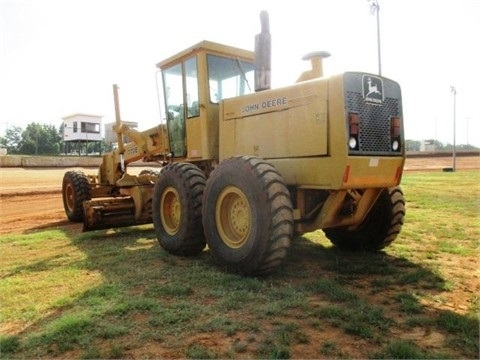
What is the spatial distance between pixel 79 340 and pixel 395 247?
4904 mm

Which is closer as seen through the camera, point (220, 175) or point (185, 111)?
point (220, 175)

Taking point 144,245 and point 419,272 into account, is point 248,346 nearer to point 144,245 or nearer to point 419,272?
point 419,272

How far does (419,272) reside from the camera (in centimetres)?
493

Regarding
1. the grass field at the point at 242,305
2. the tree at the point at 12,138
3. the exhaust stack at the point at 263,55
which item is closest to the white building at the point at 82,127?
the tree at the point at 12,138

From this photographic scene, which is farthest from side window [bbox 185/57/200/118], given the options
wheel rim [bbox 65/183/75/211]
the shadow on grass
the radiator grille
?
wheel rim [bbox 65/183/75/211]

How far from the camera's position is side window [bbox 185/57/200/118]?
6723 mm

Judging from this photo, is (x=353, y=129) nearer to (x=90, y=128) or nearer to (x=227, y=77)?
(x=227, y=77)

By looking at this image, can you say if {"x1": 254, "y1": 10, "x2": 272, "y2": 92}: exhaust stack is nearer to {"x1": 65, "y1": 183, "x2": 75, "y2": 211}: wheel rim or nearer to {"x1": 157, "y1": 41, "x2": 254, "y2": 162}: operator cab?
{"x1": 157, "y1": 41, "x2": 254, "y2": 162}: operator cab

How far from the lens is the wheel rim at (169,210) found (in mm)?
6414

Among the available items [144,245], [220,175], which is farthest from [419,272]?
[144,245]

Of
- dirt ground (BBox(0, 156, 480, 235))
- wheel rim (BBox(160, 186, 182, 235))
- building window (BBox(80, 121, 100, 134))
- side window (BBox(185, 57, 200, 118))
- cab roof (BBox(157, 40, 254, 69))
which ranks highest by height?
building window (BBox(80, 121, 100, 134))

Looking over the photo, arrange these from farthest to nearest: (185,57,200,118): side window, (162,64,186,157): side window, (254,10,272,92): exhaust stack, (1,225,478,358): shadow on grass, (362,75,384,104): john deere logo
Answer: (162,64,186,157): side window, (185,57,200,118): side window, (254,10,272,92): exhaust stack, (362,75,384,104): john deere logo, (1,225,478,358): shadow on grass

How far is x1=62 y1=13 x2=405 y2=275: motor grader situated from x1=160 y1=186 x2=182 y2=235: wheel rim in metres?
0.02

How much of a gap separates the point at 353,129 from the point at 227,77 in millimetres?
2817
